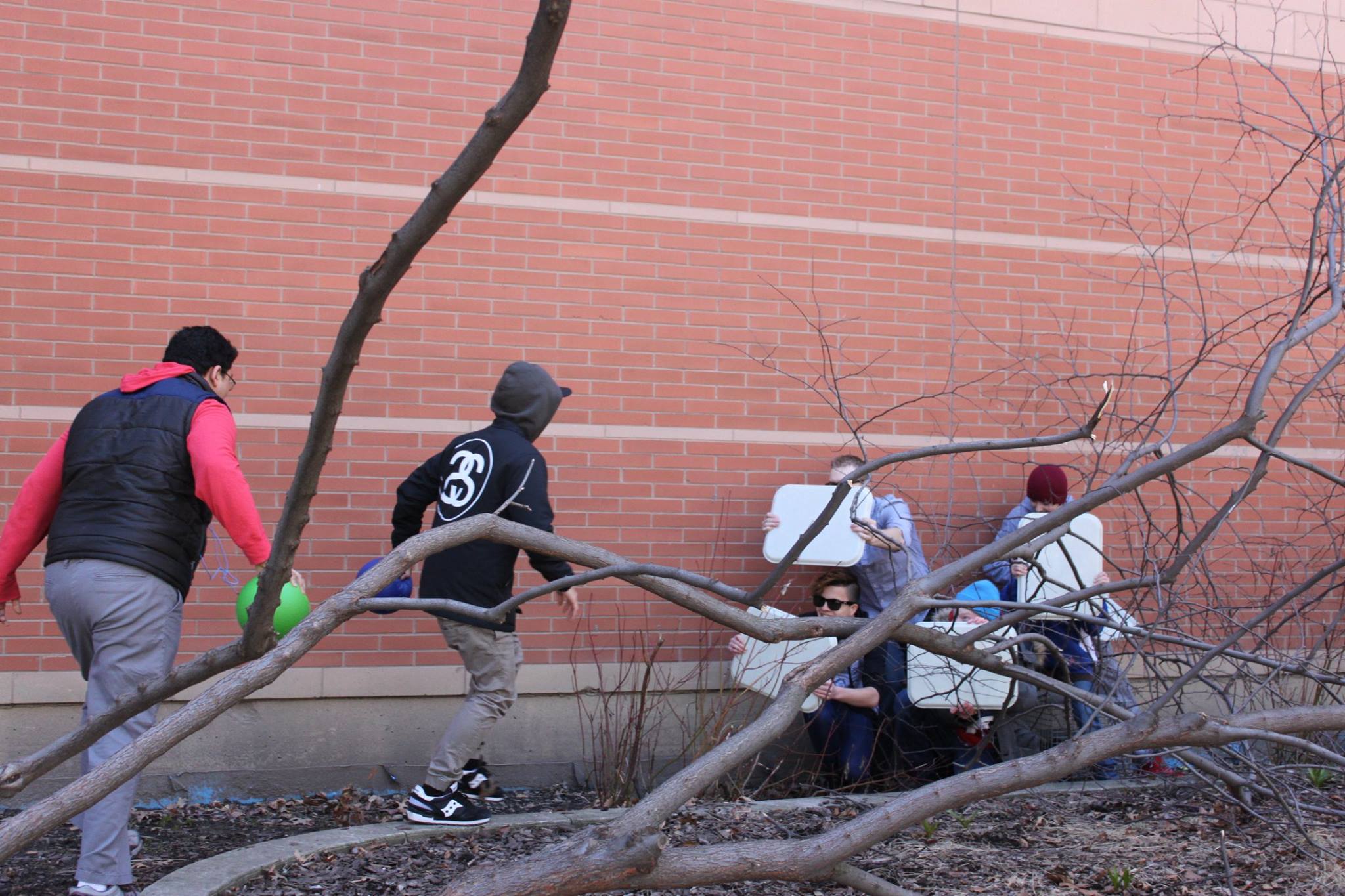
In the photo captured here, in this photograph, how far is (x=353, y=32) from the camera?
20.4 ft

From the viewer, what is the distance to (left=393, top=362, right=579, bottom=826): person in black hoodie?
496cm

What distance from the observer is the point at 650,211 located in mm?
6574

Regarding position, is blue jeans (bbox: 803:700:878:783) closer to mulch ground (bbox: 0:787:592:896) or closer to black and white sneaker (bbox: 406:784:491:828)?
mulch ground (bbox: 0:787:592:896)

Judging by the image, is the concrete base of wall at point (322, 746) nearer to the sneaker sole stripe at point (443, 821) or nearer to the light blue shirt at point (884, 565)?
the sneaker sole stripe at point (443, 821)

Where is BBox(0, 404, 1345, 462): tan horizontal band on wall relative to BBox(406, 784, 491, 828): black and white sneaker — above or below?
above

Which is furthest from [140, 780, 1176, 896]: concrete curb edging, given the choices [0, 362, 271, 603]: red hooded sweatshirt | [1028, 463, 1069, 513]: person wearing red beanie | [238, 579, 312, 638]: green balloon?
[1028, 463, 1069, 513]: person wearing red beanie

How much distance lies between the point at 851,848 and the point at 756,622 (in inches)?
26.6

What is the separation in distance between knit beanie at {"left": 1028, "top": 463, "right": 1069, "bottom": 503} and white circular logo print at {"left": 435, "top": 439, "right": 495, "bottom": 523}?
284cm

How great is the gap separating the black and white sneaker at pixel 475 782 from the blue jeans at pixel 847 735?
61.7 inches

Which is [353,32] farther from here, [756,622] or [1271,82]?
[1271,82]

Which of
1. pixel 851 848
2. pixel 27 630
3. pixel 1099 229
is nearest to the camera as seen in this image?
pixel 851 848

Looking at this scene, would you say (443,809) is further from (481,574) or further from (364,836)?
(481,574)

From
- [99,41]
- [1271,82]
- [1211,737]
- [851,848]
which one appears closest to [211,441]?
[851,848]

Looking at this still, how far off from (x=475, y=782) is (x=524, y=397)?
1.62 metres
